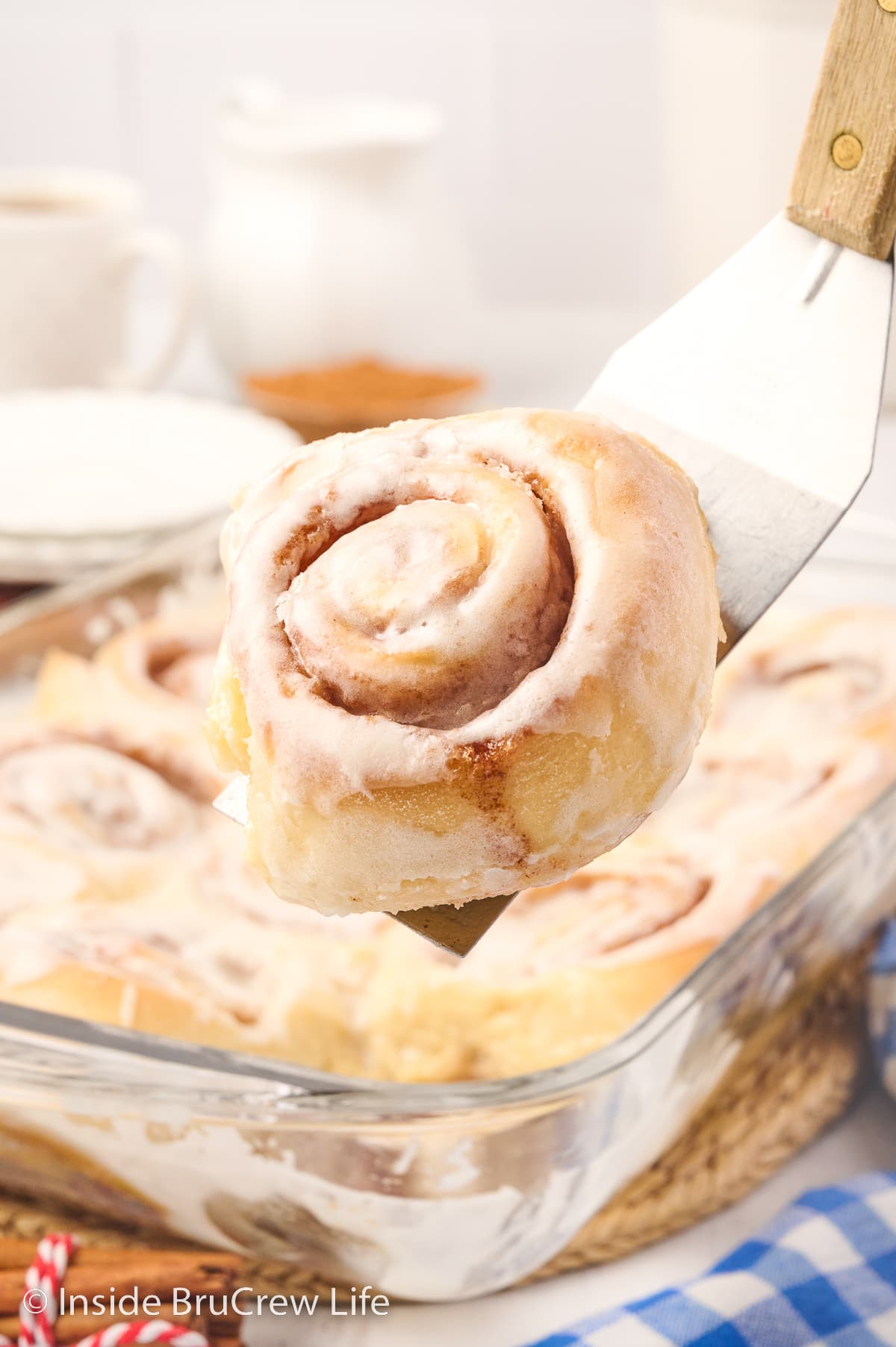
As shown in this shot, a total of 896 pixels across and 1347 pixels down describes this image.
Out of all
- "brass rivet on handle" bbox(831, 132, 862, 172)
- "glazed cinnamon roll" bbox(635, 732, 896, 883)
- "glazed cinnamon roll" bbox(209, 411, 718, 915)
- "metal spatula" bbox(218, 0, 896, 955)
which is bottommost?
"glazed cinnamon roll" bbox(635, 732, 896, 883)

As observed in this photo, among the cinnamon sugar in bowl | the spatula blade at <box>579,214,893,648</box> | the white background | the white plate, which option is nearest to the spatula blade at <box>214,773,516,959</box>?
the spatula blade at <box>579,214,893,648</box>

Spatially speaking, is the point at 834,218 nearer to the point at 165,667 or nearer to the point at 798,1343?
the point at 798,1343

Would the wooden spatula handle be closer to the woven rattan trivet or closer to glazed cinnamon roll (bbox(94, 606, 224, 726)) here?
the woven rattan trivet

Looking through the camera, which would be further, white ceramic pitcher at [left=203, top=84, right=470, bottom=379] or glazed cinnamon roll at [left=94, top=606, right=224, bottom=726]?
white ceramic pitcher at [left=203, top=84, right=470, bottom=379]

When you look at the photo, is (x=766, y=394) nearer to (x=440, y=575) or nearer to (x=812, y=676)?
(x=440, y=575)

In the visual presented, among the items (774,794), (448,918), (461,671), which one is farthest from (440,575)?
(774,794)

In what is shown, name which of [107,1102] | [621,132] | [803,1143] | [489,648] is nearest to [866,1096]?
[803,1143]
